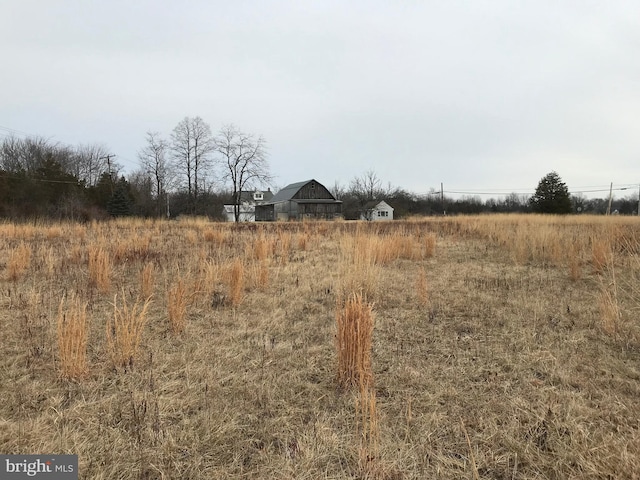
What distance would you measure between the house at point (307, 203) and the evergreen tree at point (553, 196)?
980 inches

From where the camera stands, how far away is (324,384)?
241cm

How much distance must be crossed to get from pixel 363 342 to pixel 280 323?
150cm

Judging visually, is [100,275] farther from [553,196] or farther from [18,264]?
[553,196]

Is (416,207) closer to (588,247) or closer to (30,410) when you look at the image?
(588,247)

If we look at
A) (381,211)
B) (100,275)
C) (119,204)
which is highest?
(119,204)

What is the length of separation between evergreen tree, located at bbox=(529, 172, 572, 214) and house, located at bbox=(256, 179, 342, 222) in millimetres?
24901

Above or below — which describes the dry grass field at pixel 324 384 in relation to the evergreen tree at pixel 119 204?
below

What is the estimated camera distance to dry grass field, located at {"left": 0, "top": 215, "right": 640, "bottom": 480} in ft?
5.38

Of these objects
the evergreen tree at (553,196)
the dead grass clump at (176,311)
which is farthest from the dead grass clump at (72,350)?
the evergreen tree at (553,196)

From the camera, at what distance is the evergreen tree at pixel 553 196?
39.0 metres

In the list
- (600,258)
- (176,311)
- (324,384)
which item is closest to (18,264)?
(176,311)

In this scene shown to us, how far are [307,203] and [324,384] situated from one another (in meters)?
49.2

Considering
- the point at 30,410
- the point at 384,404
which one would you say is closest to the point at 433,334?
the point at 384,404

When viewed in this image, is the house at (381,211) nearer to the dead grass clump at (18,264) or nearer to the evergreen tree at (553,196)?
the evergreen tree at (553,196)
